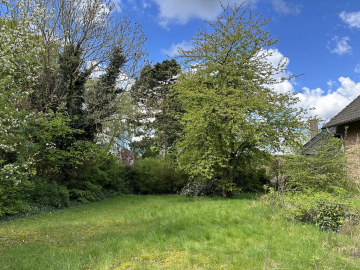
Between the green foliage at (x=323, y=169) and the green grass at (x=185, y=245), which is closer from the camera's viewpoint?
the green grass at (x=185, y=245)

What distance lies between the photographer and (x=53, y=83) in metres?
12.9

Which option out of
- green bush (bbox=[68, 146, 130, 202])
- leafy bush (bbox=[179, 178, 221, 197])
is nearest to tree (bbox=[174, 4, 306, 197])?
leafy bush (bbox=[179, 178, 221, 197])

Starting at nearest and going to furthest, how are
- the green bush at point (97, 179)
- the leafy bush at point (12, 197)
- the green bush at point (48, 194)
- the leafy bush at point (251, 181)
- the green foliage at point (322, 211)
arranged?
the green foliage at point (322, 211), the leafy bush at point (12, 197), the green bush at point (48, 194), the green bush at point (97, 179), the leafy bush at point (251, 181)

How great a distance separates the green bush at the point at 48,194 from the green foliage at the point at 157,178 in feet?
23.5

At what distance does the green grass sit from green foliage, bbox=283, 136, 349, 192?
3.45m

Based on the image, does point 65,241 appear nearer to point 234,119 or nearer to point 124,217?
point 124,217

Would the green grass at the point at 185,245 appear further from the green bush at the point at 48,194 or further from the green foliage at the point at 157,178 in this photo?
the green foliage at the point at 157,178

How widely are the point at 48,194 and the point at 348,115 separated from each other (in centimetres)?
1725

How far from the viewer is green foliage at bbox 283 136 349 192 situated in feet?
29.3

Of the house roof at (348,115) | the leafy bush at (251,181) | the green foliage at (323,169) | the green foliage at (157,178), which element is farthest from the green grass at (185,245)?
the leafy bush at (251,181)

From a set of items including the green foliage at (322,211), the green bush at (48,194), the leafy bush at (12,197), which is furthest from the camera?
the green bush at (48,194)

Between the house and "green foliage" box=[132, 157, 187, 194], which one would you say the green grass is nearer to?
the house

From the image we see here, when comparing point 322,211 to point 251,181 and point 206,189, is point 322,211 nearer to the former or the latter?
point 206,189

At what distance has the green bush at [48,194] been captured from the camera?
10.6m
